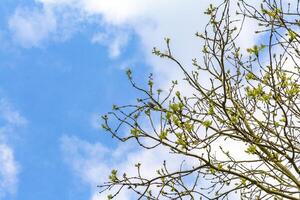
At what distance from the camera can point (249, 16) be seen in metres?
6.49

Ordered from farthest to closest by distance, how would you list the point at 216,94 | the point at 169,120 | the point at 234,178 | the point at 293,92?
1. the point at 216,94
2. the point at 234,178
3. the point at 293,92
4. the point at 169,120

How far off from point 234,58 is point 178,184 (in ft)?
6.68

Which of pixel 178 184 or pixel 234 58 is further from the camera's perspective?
pixel 234 58

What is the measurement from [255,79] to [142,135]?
2.15 meters

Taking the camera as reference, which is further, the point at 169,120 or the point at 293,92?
the point at 293,92

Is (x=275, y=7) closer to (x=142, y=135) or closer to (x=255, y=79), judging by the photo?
(x=255, y=79)

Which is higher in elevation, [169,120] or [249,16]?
[249,16]

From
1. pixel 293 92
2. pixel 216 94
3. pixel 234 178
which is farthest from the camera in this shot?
pixel 216 94

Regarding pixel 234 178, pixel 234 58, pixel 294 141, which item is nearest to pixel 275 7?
pixel 234 58

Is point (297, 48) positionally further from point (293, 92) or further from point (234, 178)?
point (234, 178)

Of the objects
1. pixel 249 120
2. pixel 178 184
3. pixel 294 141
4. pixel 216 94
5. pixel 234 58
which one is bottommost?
pixel 178 184

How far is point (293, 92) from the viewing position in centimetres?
527

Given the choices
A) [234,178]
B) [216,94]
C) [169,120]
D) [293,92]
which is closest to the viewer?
[169,120]

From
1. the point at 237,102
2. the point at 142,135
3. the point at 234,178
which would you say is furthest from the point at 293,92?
the point at 142,135
